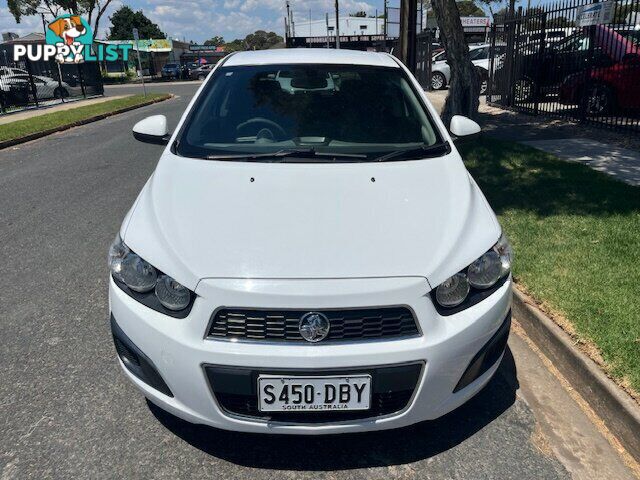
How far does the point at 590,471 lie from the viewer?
7.63 ft

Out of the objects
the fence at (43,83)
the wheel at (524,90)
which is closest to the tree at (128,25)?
the fence at (43,83)

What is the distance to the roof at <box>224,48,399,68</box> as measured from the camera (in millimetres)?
3729

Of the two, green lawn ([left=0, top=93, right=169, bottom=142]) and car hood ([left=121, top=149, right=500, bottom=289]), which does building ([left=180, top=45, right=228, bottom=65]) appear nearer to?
green lawn ([left=0, top=93, right=169, bottom=142])

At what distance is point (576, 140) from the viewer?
898 cm

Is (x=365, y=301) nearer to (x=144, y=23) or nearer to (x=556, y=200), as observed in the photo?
(x=556, y=200)

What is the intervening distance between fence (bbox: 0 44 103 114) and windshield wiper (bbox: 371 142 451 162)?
2002 cm

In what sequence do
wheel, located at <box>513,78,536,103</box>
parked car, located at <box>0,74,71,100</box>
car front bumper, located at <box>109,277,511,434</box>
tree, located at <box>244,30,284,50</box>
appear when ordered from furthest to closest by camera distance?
tree, located at <box>244,30,284,50</box>, parked car, located at <box>0,74,71,100</box>, wheel, located at <box>513,78,536,103</box>, car front bumper, located at <box>109,277,511,434</box>

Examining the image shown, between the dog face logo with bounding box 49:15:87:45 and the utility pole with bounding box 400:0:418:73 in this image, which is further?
the dog face logo with bounding box 49:15:87:45

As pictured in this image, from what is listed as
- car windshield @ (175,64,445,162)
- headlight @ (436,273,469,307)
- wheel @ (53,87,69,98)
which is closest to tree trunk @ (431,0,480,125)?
car windshield @ (175,64,445,162)

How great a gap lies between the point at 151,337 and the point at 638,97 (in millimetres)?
10738

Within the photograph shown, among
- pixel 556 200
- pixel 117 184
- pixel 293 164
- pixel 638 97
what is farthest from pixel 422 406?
pixel 638 97

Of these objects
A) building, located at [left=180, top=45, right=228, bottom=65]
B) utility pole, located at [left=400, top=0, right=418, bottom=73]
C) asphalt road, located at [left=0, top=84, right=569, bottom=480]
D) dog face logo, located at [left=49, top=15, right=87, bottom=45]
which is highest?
dog face logo, located at [left=49, top=15, right=87, bottom=45]

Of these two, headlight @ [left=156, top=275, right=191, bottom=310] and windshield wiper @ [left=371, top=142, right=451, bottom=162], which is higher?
windshield wiper @ [left=371, top=142, right=451, bottom=162]

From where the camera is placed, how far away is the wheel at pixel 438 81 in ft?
68.1
